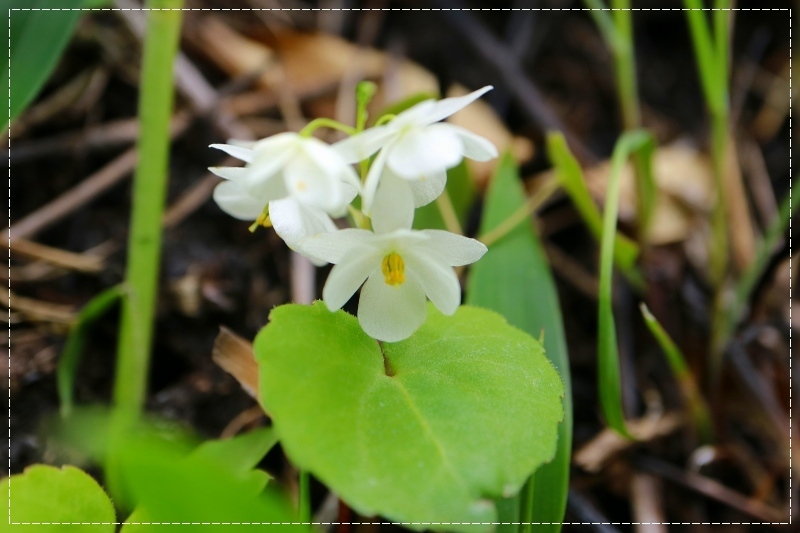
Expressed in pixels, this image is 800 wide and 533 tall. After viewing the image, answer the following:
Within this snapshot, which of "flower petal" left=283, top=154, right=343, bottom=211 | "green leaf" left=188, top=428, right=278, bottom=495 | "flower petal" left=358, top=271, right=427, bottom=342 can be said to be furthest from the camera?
"green leaf" left=188, top=428, right=278, bottom=495

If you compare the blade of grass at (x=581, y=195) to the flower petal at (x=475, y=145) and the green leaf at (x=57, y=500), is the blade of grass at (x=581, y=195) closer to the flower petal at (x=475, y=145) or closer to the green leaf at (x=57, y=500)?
the flower petal at (x=475, y=145)

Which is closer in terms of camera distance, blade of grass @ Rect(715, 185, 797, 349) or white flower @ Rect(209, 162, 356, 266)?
white flower @ Rect(209, 162, 356, 266)

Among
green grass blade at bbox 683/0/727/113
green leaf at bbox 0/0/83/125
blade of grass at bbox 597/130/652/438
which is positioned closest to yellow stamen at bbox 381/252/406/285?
blade of grass at bbox 597/130/652/438

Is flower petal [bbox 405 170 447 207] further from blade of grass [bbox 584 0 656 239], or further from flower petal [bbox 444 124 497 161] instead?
blade of grass [bbox 584 0 656 239]

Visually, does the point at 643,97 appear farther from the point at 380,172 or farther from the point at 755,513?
the point at 380,172

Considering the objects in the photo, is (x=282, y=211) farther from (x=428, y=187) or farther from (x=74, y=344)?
(x=74, y=344)

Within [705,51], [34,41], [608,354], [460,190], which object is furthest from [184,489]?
[705,51]

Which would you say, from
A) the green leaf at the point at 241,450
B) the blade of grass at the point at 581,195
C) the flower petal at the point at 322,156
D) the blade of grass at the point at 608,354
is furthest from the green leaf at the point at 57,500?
the blade of grass at the point at 581,195
